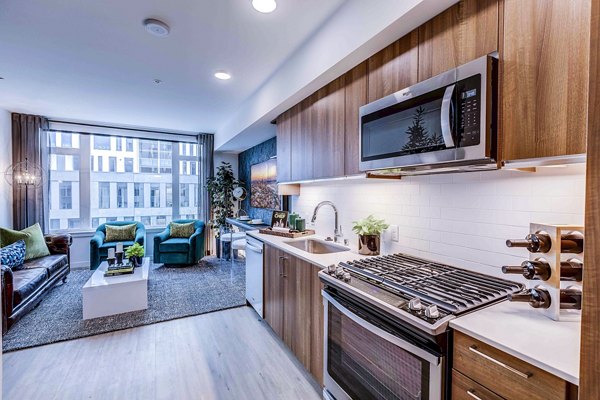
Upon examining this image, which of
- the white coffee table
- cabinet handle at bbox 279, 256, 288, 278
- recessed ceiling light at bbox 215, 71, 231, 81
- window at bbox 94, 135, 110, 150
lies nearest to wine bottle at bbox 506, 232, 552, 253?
cabinet handle at bbox 279, 256, 288, 278

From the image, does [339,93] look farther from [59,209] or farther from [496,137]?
[59,209]

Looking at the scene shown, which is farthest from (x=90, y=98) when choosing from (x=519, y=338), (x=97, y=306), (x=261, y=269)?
(x=519, y=338)

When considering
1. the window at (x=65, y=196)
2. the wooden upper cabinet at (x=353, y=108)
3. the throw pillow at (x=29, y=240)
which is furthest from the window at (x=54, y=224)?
the wooden upper cabinet at (x=353, y=108)

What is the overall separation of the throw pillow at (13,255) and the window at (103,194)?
1970mm

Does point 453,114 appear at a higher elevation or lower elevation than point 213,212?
higher

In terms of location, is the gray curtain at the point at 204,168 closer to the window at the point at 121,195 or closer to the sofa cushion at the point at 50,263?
the window at the point at 121,195

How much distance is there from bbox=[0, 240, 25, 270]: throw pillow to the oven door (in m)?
3.84

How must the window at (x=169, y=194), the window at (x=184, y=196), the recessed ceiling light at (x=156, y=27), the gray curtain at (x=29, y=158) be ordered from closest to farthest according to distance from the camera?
the recessed ceiling light at (x=156, y=27)
the gray curtain at (x=29, y=158)
the window at (x=169, y=194)
the window at (x=184, y=196)

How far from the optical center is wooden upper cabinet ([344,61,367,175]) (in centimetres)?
198

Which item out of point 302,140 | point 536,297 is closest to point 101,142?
point 302,140

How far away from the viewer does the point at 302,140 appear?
2818mm

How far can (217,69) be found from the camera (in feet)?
9.57

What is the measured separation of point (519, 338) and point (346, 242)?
1720mm

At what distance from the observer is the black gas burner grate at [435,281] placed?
117 cm
